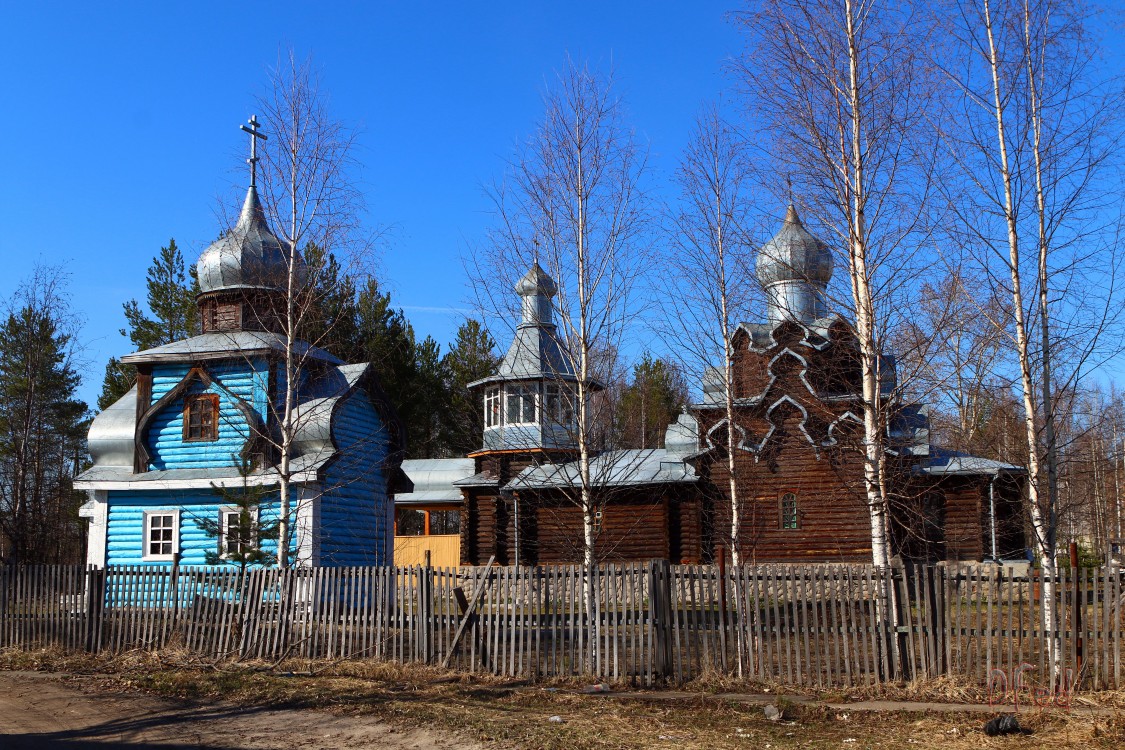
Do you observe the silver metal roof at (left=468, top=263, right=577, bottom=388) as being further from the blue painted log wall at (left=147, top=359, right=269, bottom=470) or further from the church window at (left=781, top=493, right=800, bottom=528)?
the church window at (left=781, top=493, right=800, bottom=528)

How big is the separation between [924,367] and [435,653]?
7716mm

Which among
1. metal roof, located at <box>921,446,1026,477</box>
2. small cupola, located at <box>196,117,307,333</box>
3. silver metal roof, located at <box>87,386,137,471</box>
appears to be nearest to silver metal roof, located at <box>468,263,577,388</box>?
small cupola, located at <box>196,117,307,333</box>

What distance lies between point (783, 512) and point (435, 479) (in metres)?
17.4

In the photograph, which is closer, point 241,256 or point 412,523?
point 241,256

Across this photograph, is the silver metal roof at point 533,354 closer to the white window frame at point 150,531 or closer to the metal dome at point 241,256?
the metal dome at point 241,256

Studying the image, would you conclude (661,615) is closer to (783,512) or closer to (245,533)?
(245,533)

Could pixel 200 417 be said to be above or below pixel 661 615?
above

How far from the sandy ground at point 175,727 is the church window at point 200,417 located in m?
11.3

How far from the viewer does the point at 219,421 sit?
23797mm

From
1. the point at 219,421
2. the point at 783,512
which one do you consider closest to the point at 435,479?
the point at 783,512

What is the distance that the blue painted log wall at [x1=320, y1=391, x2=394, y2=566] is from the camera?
23688 mm

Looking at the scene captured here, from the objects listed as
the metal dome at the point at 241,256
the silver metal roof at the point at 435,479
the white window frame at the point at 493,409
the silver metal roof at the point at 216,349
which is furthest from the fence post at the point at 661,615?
the silver metal roof at the point at 435,479

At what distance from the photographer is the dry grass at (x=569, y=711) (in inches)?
376

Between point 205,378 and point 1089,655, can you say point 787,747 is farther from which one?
point 205,378
